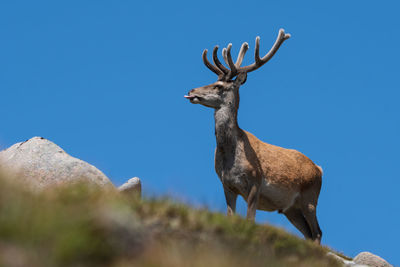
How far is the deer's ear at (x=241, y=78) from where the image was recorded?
1238cm

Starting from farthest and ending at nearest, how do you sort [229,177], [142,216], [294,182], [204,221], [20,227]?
[294,182] → [229,177] → [204,221] → [142,216] → [20,227]

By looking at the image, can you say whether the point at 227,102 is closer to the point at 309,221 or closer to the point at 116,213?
the point at 309,221

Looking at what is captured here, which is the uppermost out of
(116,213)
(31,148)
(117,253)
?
(31,148)

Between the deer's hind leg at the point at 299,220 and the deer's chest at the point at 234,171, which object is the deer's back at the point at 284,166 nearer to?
the deer's chest at the point at 234,171

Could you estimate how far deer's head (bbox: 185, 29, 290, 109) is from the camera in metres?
12.1

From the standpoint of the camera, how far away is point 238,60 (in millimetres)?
13469

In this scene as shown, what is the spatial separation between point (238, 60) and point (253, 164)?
114 inches

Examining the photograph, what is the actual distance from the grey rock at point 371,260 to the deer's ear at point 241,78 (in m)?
4.38

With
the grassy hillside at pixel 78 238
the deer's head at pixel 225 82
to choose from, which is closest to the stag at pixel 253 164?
the deer's head at pixel 225 82

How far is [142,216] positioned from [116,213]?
1.91m

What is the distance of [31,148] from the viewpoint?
11.9 metres

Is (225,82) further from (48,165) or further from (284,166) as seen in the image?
(48,165)

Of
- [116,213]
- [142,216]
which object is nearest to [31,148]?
[142,216]

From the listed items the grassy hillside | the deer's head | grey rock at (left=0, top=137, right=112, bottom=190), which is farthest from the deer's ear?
the grassy hillside
